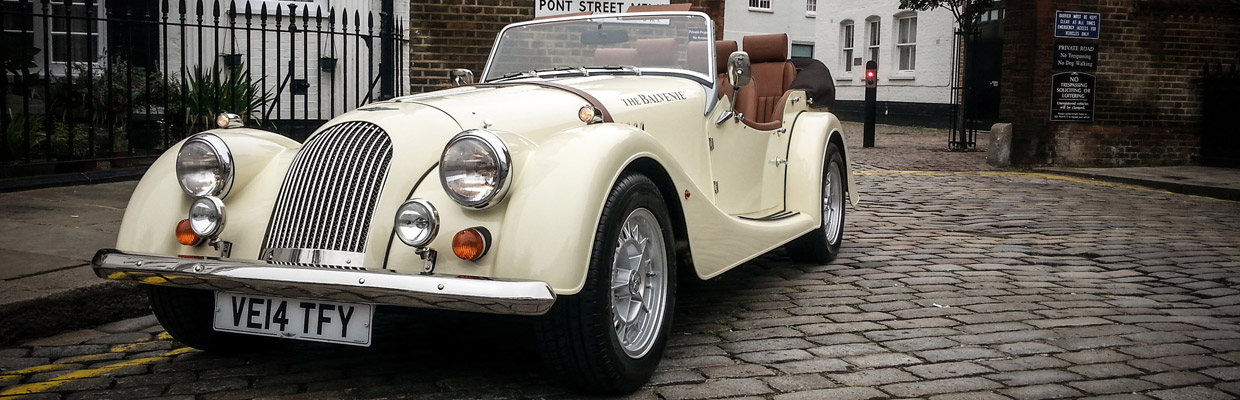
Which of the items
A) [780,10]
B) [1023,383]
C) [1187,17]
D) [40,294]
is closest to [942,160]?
[1187,17]

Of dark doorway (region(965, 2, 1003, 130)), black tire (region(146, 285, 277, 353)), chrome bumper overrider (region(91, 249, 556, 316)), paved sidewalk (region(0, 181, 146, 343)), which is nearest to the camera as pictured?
chrome bumper overrider (region(91, 249, 556, 316))

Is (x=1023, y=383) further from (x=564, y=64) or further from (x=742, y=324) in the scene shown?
(x=564, y=64)

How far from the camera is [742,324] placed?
15.4ft

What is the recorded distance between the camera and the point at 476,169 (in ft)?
10.9

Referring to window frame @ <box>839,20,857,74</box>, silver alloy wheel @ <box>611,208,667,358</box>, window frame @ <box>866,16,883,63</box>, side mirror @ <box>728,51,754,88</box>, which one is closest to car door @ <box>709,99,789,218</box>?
side mirror @ <box>728,51,754,88</box>

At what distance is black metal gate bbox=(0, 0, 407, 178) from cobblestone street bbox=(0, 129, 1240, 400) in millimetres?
3385

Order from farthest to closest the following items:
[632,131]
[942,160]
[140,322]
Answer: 1. [942,160]
2. [140,322]
3. [632,131]

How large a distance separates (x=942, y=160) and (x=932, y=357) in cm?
1147

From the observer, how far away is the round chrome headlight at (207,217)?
11.8 ft

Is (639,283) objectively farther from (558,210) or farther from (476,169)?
(476,169)

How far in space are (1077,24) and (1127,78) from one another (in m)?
1.02

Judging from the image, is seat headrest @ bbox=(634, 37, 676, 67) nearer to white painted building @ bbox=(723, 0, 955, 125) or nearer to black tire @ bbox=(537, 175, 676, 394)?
black tire @ bbox=(537, 175, 676, 394)

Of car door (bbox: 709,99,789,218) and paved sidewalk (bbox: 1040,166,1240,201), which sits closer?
car door (bbox: 709,99,789,218)

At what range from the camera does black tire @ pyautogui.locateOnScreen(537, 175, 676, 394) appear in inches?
130
